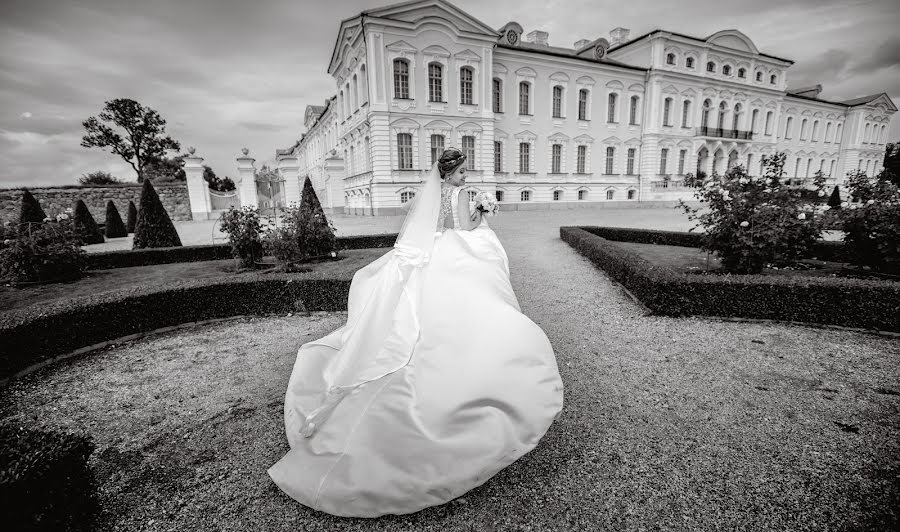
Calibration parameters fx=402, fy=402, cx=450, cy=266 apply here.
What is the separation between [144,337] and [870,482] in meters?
7.27

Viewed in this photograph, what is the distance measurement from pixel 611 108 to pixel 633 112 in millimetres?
2175

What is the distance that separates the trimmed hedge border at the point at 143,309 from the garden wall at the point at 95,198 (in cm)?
1800

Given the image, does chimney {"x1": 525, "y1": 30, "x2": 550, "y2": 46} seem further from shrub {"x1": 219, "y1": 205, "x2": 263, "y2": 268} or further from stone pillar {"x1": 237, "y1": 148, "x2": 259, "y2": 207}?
shrub {"x1": 219, "y1": 205, "x2": 263, "y2": 268}

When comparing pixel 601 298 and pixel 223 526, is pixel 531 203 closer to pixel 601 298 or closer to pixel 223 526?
pixel 601 298

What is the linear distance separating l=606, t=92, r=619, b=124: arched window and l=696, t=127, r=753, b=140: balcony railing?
8472 millimetres

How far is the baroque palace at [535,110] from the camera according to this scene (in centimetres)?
2244

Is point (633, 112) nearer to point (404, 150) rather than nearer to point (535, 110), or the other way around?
point (535, 110)

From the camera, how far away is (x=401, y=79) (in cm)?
2245

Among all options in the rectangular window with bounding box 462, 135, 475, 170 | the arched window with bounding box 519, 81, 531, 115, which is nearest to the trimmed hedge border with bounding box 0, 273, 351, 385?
the rectangular window with bounding box 462, 135, 475, 170

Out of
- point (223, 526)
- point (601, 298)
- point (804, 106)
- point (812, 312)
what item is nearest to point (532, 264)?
point (601, 298)

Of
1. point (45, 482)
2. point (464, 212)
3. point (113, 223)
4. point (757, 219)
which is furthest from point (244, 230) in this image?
point (113, 223)

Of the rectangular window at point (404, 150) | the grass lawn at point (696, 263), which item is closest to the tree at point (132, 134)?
the rectangular window at point (404, 150)

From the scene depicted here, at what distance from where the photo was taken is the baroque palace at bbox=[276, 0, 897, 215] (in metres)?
22.4

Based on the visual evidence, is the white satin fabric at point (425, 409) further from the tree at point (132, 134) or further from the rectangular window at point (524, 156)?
the tree at point (132, 134)
